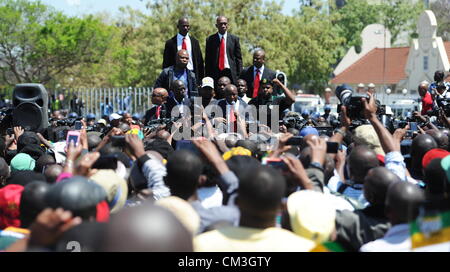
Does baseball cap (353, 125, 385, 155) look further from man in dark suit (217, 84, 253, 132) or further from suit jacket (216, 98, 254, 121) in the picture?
suit jacket (216, 98, 254, 121)

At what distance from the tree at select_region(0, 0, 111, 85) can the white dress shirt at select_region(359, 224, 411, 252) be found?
3271cm

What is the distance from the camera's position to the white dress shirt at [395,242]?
140 inches

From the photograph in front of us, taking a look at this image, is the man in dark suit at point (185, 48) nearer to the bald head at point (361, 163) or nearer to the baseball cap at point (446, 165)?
the bald head at point (361, 163)

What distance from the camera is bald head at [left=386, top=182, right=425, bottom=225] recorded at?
3641mm

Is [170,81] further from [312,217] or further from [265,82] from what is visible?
[312,217]

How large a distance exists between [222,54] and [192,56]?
1.44ft

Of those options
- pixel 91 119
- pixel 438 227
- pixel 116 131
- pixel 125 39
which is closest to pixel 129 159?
pixel 116 131

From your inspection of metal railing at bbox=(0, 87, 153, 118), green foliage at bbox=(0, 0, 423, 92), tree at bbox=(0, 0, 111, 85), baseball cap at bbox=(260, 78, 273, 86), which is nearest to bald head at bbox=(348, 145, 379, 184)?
baseball cap at bbox=(260, 78, 273, 86)

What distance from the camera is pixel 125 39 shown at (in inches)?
1403

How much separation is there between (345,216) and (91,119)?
11.4 m

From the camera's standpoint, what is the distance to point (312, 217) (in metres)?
3.64

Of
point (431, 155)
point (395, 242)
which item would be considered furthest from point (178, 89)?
point (395, 242)

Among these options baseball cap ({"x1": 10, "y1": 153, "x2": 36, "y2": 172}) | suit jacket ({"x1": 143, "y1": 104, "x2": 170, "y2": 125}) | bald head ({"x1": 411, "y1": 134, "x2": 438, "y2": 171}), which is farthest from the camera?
suit jacket ({"x1": 143, "y1": 104, "x2": 170, "y2": 125})

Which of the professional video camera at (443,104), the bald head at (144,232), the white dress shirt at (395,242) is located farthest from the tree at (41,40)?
the bald head at (144,232)
